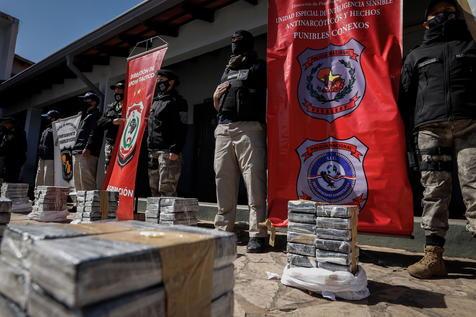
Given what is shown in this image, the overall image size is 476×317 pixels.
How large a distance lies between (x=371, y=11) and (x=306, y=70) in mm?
741

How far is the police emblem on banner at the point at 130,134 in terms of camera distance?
14.2ft

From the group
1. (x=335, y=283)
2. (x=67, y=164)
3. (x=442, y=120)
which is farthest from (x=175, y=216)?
(x=67, y=164)

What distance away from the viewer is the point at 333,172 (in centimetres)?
283

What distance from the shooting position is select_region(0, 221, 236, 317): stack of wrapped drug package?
71 centimetres

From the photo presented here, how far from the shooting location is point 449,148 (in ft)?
8.26

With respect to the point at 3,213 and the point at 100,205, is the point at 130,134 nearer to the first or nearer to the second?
the point at 100,205

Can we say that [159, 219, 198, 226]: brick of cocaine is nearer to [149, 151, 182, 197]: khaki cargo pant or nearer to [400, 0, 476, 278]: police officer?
[149, 151, 182, 197]: khaki cargo pant

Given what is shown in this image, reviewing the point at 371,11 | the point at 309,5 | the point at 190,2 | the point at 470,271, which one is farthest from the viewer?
the point at 190,2

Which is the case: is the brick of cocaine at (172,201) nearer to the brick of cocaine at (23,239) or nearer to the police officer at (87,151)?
the brick of cocaine at (23,239)

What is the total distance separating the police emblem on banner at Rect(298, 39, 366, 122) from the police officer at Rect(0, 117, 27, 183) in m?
7.56

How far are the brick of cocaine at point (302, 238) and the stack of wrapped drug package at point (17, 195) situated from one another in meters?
6.42

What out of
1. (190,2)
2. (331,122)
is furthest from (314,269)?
(190,2)

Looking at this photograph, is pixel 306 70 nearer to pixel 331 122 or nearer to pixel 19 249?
pixel 331 122

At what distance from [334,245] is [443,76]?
1.57 m
